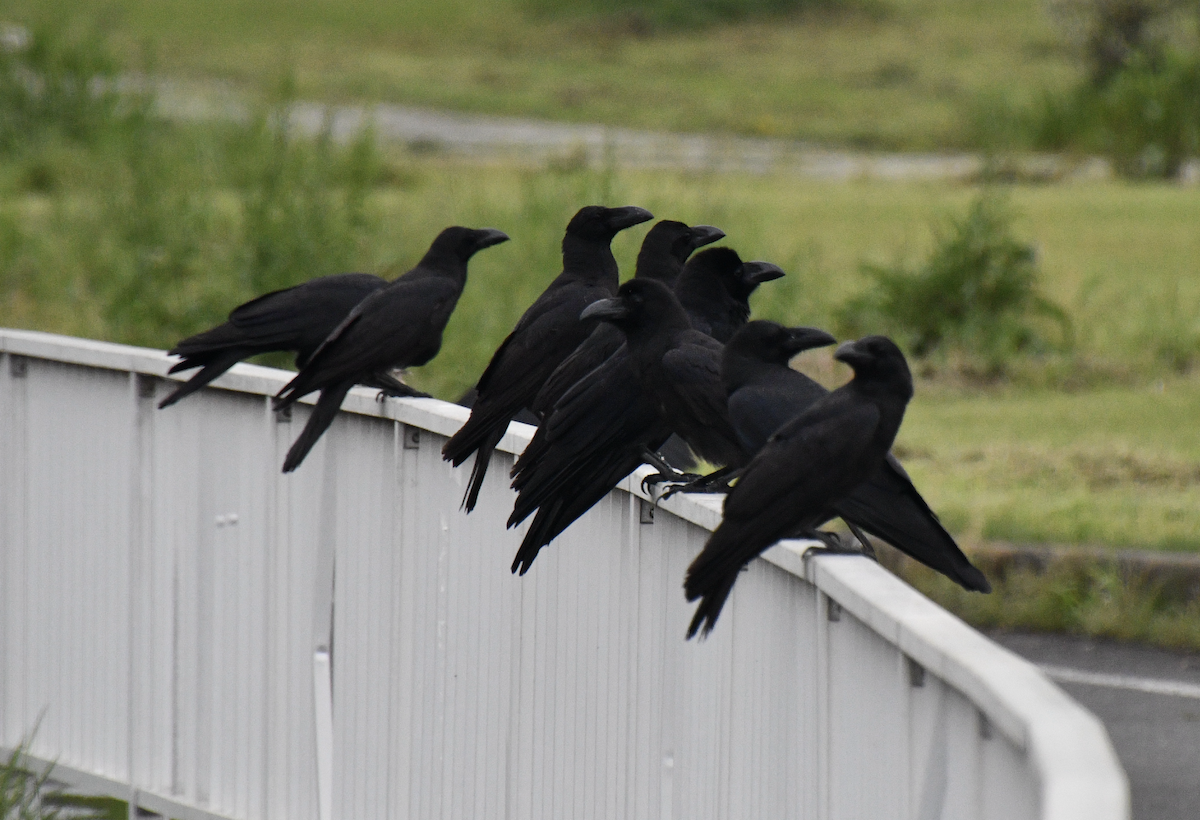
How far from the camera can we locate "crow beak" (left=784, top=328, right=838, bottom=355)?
3.67 metres

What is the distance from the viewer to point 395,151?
19.3 m

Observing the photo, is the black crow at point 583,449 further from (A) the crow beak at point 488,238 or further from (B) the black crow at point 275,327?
(A) the crow beak at point 488,238

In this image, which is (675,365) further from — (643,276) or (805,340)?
(643,276)

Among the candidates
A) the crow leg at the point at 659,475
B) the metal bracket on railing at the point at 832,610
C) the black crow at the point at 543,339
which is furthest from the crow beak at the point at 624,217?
the metal bracket on railing at the point at 832,610

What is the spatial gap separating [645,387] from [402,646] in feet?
3.00

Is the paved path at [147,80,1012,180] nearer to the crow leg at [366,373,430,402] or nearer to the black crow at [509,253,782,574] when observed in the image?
the crow leg at [366,373,430,402]

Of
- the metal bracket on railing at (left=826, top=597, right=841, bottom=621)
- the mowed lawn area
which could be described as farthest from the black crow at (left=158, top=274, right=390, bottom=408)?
the mowed lawn area

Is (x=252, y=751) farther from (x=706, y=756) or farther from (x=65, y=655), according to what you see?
(x=706, y=756)

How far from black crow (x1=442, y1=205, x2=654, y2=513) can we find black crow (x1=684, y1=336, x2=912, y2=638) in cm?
97

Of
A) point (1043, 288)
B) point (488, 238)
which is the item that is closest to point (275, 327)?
point (488, 238)

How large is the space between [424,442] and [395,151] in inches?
604

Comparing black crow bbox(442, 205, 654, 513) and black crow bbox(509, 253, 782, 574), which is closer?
black crow bbox(509, 253, 782, 574)

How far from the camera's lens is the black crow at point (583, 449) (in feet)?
12.2

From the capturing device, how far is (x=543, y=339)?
15.3ft
